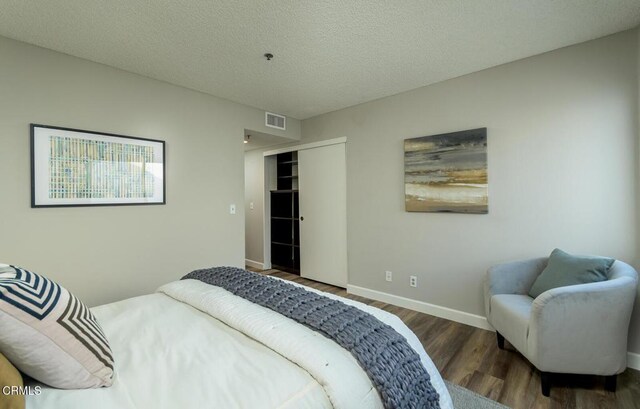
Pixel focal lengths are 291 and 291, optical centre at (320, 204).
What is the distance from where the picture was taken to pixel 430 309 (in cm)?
309

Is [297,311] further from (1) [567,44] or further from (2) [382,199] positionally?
(1) [567,44]

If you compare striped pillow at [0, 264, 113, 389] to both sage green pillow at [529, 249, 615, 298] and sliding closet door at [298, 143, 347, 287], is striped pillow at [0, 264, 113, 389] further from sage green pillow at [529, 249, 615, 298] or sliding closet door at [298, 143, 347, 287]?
sliding closet door at [298, 143, 347, 287]

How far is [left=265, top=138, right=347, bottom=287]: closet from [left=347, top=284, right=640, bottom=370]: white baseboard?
1.18ft

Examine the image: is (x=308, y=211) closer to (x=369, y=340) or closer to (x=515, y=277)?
(x=515, y=277)

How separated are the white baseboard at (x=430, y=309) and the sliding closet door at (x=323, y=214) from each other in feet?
1.16

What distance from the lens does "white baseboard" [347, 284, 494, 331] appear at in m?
2.76

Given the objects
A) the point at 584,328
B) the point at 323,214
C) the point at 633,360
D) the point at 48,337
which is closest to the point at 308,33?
the point at 48,337

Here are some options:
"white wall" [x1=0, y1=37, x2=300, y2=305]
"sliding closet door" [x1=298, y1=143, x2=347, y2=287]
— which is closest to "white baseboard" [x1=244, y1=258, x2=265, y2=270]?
"sliding closet door" [x1=298, y1=143, x2=347, y2=287]

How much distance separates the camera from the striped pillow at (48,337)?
2.69 feet

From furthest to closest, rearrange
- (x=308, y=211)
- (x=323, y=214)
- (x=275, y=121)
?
(x=308, y=211)
(x=323, y=214)
(x=275, y=121)

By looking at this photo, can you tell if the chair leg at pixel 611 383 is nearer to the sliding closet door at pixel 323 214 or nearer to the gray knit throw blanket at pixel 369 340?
the gray knit throw blanket at pixel 369 340

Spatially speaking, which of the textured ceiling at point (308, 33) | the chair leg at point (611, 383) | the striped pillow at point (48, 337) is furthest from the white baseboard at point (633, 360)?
the striped pillow at point (48, 337)

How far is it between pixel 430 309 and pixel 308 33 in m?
2.84

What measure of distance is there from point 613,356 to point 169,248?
3502mm
